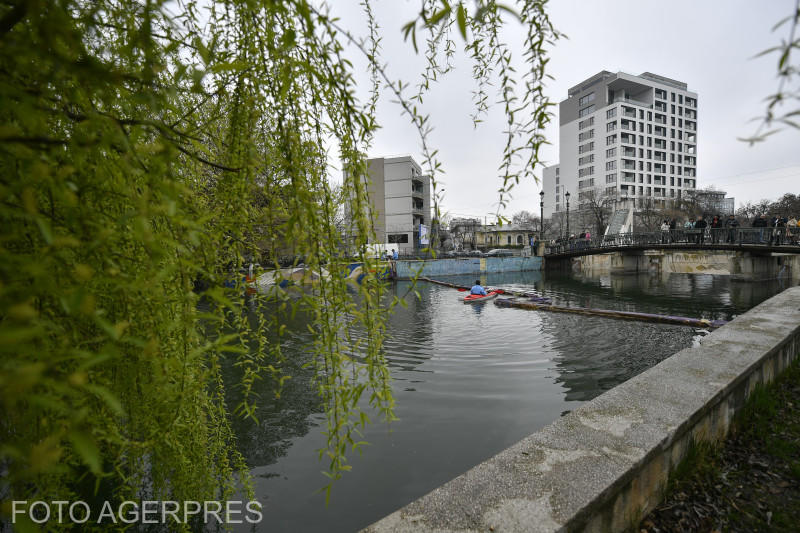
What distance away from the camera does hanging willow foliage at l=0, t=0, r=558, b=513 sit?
0.74 meters

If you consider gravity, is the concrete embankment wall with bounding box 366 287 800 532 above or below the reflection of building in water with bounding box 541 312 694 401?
above

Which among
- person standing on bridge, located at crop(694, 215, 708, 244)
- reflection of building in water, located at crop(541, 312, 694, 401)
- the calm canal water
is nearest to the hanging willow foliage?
the calm canal water

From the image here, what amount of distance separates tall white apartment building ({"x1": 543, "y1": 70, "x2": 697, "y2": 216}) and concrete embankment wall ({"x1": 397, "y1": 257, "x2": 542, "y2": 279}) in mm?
33721

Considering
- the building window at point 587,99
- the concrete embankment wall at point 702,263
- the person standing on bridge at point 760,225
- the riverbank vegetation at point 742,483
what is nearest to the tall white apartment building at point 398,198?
the concrete embankment wall at point 702,263

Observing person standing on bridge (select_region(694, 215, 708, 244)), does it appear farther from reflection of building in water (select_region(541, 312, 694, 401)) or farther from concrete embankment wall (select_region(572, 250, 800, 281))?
reflection of building in water (select_region(541, 312, 694, 401))

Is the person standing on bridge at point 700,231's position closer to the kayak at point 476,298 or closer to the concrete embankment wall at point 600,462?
the kayak at point 476,298

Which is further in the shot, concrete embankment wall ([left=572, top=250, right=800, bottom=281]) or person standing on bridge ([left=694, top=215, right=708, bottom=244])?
A: concrete embankment wall ([left=572, top=250, right=800, bottom=281])

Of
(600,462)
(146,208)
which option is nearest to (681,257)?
(600,462)

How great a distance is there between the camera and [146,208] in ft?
2.58

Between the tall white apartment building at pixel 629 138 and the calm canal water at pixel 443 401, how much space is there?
57.1m

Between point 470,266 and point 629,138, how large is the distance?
51620 millimetres

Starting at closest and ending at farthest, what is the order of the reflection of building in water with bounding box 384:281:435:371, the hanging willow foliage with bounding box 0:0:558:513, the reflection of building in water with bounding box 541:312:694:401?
the hanging willow foliage with bounding box 0:0:558:513 → the reflection of building in water with bounding box 541:312:694:401 → the reflection of building in water with bounding box 384:281:435:371

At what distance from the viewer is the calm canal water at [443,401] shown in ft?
13.1

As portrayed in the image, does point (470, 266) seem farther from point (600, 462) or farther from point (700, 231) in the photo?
point (600, 462)
